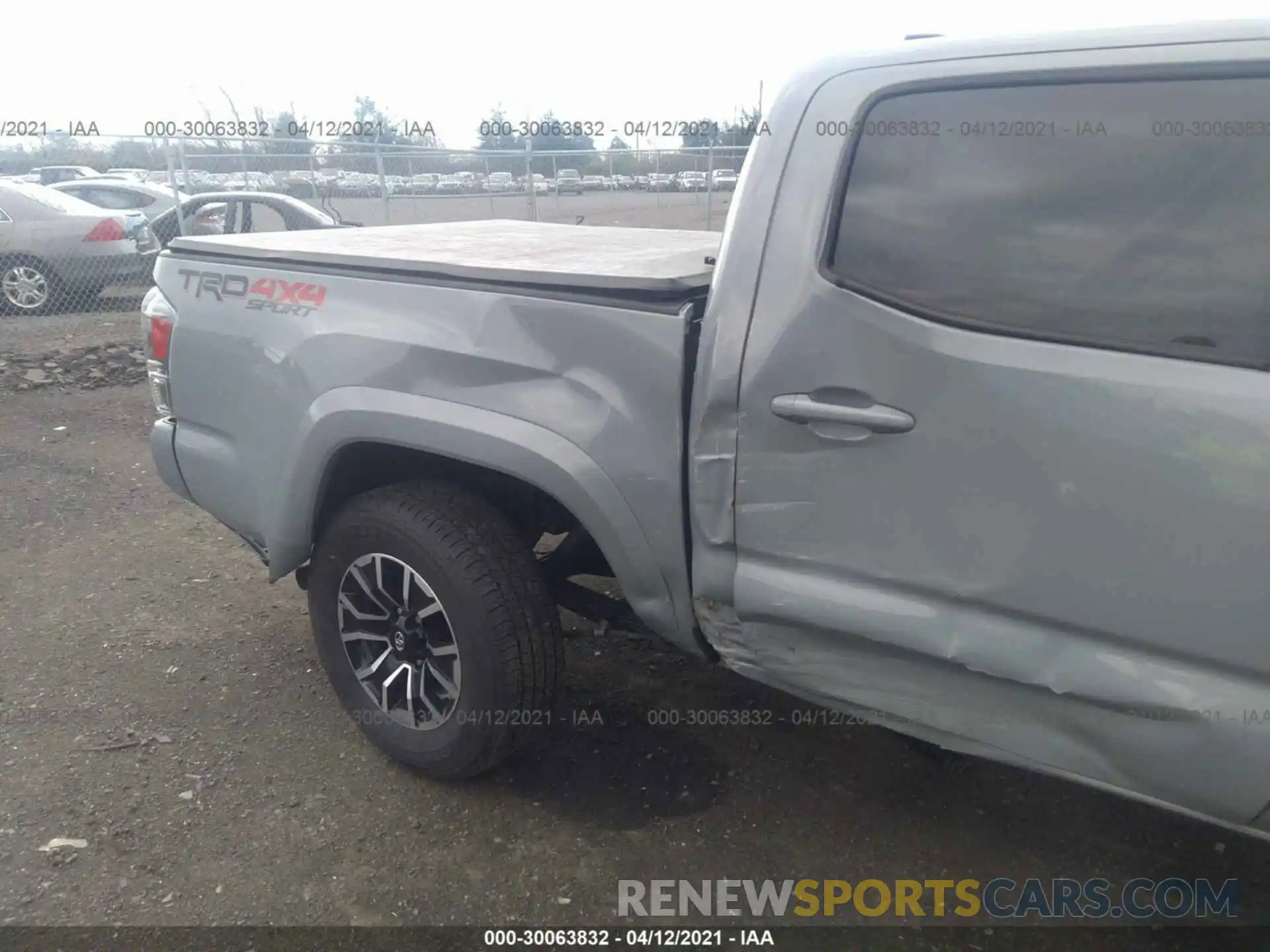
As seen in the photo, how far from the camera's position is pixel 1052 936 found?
87.3 inches

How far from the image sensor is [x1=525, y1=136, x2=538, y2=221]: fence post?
13.5 meters

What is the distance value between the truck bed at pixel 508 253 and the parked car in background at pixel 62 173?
1232cm

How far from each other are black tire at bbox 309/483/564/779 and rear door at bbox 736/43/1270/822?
28.8 inches

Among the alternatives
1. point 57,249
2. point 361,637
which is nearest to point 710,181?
point 57,249

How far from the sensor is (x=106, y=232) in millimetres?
9320

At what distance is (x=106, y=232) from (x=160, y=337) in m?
7.60

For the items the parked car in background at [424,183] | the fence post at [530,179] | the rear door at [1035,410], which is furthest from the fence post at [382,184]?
the rear door at [1035,410]

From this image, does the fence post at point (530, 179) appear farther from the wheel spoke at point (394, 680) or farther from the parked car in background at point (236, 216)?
the wheel spoke at point (394, 680)

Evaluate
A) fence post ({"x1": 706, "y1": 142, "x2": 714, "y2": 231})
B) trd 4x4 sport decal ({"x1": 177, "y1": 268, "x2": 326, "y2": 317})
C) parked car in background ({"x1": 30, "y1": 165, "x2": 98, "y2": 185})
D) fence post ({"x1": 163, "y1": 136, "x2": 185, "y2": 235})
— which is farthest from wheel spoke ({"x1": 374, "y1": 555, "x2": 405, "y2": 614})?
fence post ({"x1": 706, "y1": 142, "x2": 714, "y2": 231})

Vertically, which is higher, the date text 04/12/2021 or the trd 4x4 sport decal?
the trd 4x4 sport decal

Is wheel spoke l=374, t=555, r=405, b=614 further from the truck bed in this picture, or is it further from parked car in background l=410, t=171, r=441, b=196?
parked car in background l=410, t=171, r=441, b=196

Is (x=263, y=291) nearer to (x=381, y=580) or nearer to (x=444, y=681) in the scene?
(x=381, y=580)

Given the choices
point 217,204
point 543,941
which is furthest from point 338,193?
point 543,941

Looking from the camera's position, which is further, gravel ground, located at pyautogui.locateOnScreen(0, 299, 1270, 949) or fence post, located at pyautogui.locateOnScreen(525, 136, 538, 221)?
fence post, located at pyautogui.locateOnScreen(525, 136, 538, 221)
